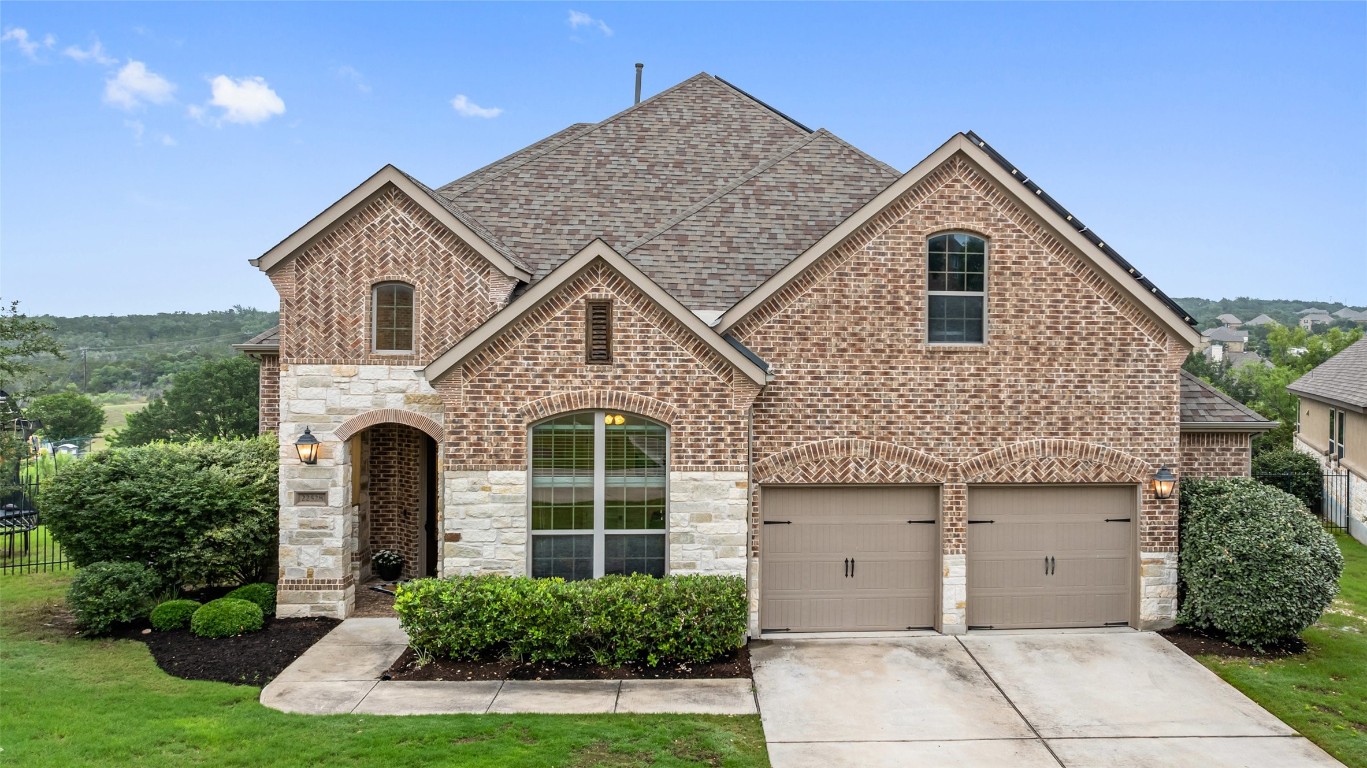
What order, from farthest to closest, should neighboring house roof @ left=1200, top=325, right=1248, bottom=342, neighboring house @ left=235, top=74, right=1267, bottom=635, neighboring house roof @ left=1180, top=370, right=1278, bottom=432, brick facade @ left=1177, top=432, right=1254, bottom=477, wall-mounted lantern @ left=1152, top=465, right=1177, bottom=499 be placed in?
neighboring house roof @ left=1200, top=325, right=1248, bottom=342 → brick facade @ left=1177, top=432, right=1254, bottom=477 → neighboring house roof @ left=1180, top=370, right=1278, bottom=432 → wall-mounted lantern @ left=1152, top=465, right=1177, bottom=499 → neighboring house @ left=235, top=74, right=1267, bottom=635

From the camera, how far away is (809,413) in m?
11.6

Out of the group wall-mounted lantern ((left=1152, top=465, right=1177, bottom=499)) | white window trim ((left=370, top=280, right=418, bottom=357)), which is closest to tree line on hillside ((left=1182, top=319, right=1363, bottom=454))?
wall-mounted lantern ((left=1152, top=465, right=1177, bottom=499))

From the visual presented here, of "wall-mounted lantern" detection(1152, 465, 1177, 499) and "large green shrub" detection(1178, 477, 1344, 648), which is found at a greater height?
"wall-mounted lantern" detection(1152, 465, 1177, 499)

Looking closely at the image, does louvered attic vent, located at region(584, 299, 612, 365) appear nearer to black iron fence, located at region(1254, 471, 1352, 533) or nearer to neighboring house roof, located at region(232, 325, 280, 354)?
neighboring house roof, located at region(232, 325, 280, 354)

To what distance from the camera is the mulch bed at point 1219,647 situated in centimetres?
1098

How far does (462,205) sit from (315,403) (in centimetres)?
470

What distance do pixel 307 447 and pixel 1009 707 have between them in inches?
382

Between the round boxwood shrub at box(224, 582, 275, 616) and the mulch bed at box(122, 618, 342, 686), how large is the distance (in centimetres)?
19

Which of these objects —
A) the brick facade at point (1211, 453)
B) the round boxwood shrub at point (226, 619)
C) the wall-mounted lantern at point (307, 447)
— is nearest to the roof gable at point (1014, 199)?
the brick facade at point (1211, 453)

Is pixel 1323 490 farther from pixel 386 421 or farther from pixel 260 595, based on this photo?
pixel 260 595

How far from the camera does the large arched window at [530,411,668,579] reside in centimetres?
1102

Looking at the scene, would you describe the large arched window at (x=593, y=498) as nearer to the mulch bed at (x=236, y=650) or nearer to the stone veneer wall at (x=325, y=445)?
the stone veneer wall at (x=325, y=445)

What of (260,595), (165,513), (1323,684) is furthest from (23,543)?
(1323,684)

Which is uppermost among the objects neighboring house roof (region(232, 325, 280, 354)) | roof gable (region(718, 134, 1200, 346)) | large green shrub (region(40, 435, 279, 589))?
roof gable (region(718, 134, 1200, 346))
